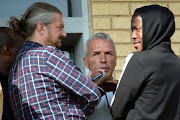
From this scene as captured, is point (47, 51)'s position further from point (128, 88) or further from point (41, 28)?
point (128, 88)

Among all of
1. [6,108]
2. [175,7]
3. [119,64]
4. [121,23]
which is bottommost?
[119,64]

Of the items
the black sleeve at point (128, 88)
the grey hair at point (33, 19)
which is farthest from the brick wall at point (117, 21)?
the black sleeve at point (128, 88)

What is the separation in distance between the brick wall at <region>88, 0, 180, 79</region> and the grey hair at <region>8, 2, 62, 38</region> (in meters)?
2.17

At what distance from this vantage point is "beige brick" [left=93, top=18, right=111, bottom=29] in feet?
16.8

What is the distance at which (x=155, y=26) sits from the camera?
2.58m

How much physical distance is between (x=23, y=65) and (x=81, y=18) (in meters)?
2.49

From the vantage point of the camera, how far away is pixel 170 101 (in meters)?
2.49

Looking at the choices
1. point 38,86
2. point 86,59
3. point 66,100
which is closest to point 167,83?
point 66,100

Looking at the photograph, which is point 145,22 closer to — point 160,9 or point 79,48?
point 160,9

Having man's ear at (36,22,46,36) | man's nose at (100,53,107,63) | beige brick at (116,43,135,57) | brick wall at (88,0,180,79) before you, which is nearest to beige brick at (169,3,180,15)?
brick wall at (88,0,180,79)

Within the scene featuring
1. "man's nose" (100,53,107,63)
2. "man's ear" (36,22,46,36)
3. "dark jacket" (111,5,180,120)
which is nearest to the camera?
"dark jacket" (111,5,180,120)

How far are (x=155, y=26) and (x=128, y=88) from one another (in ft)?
1.41

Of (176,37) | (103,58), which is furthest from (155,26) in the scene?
(176,37)

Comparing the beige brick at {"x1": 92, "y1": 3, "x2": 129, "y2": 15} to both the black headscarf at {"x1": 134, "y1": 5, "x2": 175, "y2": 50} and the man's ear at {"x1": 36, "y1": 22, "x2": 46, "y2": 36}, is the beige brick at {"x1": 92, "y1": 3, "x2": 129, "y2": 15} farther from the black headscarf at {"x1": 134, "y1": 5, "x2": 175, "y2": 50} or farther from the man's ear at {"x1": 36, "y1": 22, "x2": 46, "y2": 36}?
the black headscarf at {"x1": 134, "y1": 5, "x2": 175, "y2": 50}
